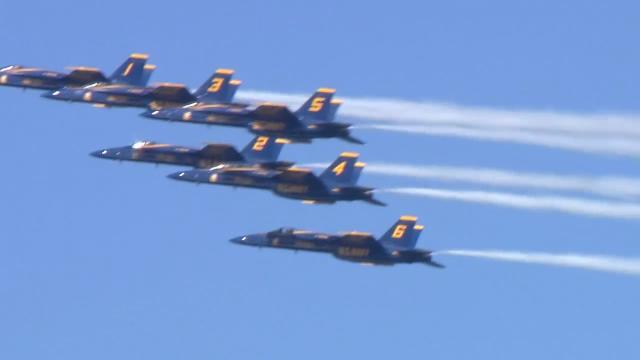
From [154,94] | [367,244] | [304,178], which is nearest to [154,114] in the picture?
[154,94]

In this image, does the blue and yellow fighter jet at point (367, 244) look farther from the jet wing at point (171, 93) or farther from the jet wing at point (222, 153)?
the jet wing at point (171, 93)

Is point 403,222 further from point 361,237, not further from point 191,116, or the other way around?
point 191,116

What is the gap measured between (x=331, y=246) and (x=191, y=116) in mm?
11635

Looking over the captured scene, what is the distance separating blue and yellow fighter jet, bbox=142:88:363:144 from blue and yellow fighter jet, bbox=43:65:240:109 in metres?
0.62

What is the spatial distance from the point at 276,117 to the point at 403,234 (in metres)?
10.6

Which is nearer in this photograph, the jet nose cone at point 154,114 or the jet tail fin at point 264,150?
the jet nose cone at point 154,114

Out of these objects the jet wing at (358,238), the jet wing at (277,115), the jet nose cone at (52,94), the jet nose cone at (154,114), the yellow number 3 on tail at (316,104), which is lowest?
the jet wing at (358,238)

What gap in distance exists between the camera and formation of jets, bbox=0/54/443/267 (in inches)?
6654

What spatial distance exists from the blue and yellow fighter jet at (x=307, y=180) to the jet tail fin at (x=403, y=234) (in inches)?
151

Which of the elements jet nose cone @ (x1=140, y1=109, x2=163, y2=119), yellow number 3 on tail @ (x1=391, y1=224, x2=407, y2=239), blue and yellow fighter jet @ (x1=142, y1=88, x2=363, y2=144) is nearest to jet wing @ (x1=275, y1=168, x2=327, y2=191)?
blue and yellow fighter jet @ (x1=142, y1=88, x2=363, y2=144)

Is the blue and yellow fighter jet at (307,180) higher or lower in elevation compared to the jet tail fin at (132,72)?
lower

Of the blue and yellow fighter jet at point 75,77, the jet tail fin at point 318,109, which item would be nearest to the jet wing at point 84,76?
the blue and yellow fighter jet at point 75,77

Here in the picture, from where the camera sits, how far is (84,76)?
176m

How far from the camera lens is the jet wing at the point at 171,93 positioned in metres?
172
